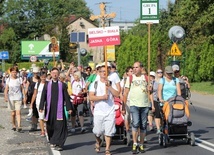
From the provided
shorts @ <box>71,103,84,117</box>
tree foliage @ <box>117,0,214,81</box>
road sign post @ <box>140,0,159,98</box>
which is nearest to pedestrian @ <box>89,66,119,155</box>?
road sign post @ <box>140,0,159,98</box>

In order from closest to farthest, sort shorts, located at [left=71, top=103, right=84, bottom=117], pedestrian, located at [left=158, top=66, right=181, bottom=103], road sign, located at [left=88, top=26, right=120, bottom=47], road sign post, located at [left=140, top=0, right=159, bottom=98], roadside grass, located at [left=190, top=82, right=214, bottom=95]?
1. pedestrian, located at [left=158, top=66, right=181, bottom=103]
2. road sign, located at [left=88, top=26, right=120, bottom=47]
3. road sign post, located at [left=140, top=0, right=159, bottom=98]
4. shorts, located at [left=71, top=103, right=84, bottom=117]
5. roadside grass, located at [left=190, top=82, right=214, bottom=95]

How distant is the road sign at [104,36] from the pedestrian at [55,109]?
137 centimetres

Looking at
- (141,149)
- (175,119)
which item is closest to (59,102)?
(141,149)

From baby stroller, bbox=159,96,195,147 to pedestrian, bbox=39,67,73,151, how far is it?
A: 87.8 inches

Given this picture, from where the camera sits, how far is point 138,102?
41.5ft

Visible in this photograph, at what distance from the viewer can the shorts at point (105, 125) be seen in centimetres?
1218

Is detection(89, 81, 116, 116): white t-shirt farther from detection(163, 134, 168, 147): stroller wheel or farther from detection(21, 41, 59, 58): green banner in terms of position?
detection(21, 41, 59, 58): green banner

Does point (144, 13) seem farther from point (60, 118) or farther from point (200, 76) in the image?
point (200, 76)

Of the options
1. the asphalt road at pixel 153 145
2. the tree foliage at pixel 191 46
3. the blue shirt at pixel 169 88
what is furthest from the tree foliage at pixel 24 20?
the blue shirt at pixel 169 88

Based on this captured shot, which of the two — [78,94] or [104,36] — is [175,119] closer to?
[104,36]

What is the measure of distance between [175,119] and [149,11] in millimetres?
3708

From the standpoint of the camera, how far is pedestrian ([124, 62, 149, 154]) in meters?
12.7

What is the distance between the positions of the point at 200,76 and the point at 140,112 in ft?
108

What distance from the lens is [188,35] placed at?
50062 mm
